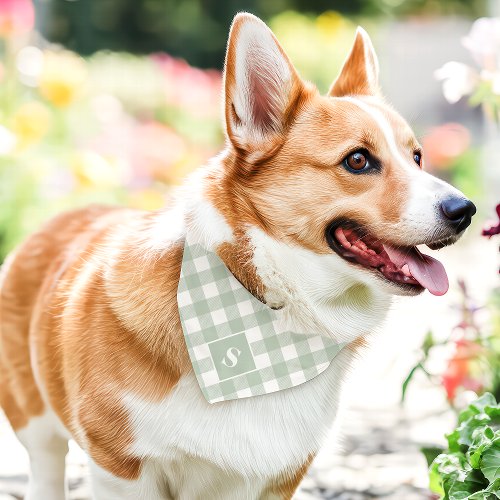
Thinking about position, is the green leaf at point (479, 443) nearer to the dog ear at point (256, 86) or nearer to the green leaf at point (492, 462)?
the green leaf at point (492, 462)

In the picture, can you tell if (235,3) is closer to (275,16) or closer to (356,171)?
(275,16)

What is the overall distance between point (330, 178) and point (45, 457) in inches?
57.4

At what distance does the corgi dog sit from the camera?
2.29 metres

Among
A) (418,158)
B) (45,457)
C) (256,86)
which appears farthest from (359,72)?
(45,457)

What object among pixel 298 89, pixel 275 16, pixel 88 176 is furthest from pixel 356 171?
pixel 275 16

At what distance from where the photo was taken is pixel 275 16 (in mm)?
11875

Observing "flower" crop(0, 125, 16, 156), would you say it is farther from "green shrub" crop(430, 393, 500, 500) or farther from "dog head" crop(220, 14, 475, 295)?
"green shrub" crop(430, 393, 500, 500)

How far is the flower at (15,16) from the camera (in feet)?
20.9

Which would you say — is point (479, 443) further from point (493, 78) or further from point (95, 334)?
point (493, 78)

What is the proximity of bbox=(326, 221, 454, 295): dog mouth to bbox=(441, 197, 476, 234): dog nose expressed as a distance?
0.09m

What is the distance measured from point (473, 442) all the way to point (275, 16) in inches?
395

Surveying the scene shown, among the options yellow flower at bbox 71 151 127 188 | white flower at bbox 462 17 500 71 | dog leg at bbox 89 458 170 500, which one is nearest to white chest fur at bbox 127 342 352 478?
dog leg at bbox 89 458 170 500

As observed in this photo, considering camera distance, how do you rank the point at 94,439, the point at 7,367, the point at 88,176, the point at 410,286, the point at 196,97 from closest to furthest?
the point at 410,286 → the point at 94,439 → the point at 7,367 → the point at 88,176 → the point at 196,97

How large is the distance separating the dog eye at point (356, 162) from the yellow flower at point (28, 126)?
4.11m
